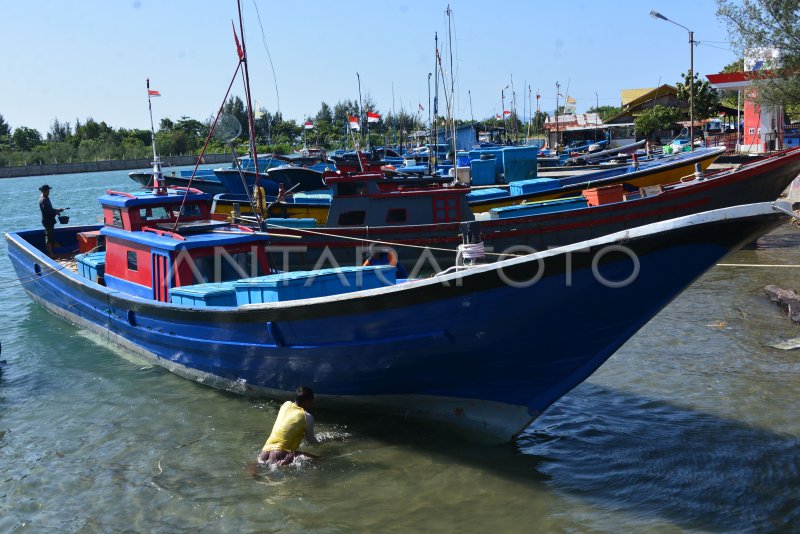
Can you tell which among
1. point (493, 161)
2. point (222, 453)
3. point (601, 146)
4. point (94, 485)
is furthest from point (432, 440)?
point (601, 146)

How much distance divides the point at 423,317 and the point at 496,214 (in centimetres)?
1212

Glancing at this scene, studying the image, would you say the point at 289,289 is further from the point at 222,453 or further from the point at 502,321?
the point at 502,321

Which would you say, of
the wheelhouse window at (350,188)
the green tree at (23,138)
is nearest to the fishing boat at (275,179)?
the wheelhouse window at (350,188)

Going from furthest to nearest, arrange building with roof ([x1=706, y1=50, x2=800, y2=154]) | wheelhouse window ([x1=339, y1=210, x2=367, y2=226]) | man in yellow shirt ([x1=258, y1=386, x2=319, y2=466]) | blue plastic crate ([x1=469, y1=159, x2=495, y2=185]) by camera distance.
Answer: building with roof ([x1=706, y1=50, x2=800, y2=154]) < blue plastic crate ([x1=469, y1=159, x2=495, y2=185]) < wheelhouse window ([x1=339, y1=210, x2=367, y2=226]) < man in yellow shirt ([x1=258, y1=386, x2=319, y2=466])

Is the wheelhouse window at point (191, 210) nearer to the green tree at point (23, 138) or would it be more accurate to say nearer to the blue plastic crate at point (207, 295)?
the blue plastic crate at point (207, 295)

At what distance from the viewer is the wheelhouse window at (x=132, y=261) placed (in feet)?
38.9

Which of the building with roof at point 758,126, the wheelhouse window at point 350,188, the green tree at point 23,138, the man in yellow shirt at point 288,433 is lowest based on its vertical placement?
the man in yellow shirt at point 288,433

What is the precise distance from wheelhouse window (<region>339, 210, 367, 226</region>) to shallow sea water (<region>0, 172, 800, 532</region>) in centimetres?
830

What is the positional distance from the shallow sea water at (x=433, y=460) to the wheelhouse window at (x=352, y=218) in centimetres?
830

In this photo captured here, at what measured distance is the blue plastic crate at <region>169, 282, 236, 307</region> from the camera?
977 cm

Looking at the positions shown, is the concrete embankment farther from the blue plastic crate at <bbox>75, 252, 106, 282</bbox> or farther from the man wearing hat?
the blue plastic crate at <bbox>75, 252, 106, 282</bbox>

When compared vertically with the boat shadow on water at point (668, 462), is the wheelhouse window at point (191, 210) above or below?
above

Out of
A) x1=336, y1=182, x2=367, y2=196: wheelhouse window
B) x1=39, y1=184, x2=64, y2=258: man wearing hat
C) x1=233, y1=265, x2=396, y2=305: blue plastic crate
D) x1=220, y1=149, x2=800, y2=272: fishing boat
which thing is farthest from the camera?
x1=336, y1=182, x2=367, y2=196: wheelhouse window

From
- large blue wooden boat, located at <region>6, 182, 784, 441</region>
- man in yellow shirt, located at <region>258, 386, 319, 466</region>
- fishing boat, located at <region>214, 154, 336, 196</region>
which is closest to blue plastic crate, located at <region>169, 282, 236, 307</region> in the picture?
large blue wooden boat, located at <region>6, 182, 784, 441</region>
